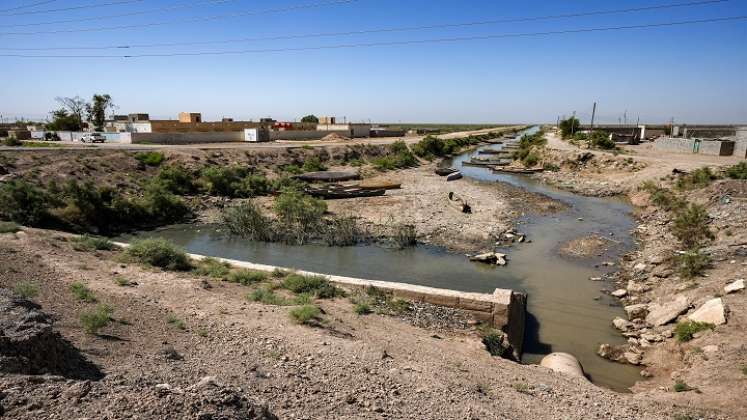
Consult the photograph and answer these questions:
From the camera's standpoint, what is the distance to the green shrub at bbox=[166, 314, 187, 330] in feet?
25.4

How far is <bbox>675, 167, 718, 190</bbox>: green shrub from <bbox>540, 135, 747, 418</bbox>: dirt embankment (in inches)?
68.8

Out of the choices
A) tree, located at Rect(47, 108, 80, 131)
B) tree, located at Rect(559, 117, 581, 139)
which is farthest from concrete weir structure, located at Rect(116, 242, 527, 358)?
tree, located at Rect(559, 117, 581, 139)

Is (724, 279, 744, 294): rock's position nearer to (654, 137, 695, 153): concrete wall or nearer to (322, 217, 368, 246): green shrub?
(322, 217, 368, 246): green shrub

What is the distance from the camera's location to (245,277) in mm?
11156

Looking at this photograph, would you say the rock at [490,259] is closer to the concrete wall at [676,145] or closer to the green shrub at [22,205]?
the green shrub at [22,205]

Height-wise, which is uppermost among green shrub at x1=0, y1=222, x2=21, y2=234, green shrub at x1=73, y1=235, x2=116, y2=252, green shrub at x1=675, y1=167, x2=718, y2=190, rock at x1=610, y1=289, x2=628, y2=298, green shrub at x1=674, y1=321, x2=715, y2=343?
green shrub at x1=675, y1=167, x2=718, y2=190

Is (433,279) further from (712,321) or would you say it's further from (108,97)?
(108,97)

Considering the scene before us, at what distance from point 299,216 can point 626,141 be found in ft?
167

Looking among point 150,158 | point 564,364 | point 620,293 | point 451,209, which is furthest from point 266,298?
point 150,158

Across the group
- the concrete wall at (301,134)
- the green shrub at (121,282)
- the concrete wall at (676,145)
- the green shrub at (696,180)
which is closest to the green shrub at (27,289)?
the green shrub at (121,282)

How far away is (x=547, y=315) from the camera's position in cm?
1198

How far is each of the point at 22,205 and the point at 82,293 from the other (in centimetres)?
1278

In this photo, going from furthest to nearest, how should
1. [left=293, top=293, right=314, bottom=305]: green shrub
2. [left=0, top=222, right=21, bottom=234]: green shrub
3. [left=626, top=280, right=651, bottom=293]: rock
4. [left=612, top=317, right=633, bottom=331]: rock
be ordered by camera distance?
[left=626, top=280, right=651, bottom=293]: rock < [left=0, top=222, right=21, bottom=234]: green shrub < [left=612, top=317, right=633, bottom=331]: rock < [left=293, top=293, right=314, bottom=305]: green shrub

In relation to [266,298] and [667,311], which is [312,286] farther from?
[667,311]
